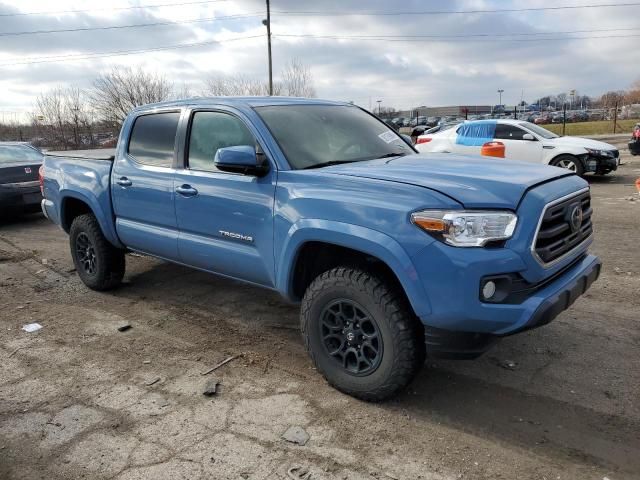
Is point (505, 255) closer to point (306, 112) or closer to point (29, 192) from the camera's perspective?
point (306, 112)

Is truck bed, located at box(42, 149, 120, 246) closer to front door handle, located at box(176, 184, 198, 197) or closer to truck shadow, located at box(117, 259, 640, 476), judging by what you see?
front door handle, located at box(176, 184, 198, 197)

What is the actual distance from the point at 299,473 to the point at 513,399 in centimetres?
148

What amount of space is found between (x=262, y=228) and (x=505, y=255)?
1.62 meters

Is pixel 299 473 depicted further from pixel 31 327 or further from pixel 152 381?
pixel 31 327

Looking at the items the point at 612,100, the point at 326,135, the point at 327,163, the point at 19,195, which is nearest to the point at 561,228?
the point at 327,163

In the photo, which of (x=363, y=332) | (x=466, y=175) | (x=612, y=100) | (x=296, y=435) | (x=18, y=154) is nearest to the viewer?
(x=296, y=435)

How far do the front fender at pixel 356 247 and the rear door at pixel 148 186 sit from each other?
1341 millimetres

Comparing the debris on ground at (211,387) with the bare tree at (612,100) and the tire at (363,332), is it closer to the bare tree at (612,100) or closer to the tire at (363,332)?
the tire at (363,332)

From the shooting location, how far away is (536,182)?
9.82ft

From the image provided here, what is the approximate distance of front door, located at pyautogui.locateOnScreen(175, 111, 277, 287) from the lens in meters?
3.60

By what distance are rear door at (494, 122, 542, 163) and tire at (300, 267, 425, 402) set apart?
966 centimetres

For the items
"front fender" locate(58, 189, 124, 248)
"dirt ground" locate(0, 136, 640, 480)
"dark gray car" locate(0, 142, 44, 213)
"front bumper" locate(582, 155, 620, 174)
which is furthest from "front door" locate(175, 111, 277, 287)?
"front bumper" locate(582, 155, 620, 174)

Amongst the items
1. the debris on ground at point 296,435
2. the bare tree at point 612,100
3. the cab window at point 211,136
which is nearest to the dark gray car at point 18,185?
the cab window at point 211,136

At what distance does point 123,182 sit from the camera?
15.7 ft
